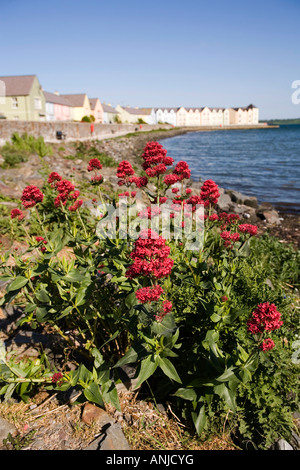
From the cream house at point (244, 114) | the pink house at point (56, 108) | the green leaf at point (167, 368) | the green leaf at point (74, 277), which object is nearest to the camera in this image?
the green leaf at point (167, 368)

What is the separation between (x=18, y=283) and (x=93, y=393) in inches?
46.2

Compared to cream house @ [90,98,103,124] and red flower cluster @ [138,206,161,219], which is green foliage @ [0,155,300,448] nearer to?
red flower cluster @ [138,206,161,219]

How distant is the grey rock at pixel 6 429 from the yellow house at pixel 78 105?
77961mm

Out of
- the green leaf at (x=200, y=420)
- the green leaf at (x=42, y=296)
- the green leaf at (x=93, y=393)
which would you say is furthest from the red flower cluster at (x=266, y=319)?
the green leaf at (x=42, y=296)

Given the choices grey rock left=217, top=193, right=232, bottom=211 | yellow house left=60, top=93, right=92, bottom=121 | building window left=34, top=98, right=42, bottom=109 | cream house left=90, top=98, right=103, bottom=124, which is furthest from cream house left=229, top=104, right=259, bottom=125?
grey rock left=217, top=193, right=232, bottom=211

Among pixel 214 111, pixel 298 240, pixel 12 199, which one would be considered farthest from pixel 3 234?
pixel 214 111

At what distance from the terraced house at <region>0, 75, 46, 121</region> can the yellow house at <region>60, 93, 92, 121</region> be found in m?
28.1

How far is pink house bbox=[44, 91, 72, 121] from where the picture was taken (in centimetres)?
6059

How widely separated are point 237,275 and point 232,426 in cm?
138

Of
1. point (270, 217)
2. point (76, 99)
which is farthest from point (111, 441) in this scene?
point (76, 99)

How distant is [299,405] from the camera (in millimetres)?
2744

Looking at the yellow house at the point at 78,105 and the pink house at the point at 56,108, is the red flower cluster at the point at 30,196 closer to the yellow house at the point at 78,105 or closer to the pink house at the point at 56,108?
the pink house at the point at 56,108

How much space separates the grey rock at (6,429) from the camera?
2.80 m

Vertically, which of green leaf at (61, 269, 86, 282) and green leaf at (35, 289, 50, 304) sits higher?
green leaf at (61, 269, 86, 282)
